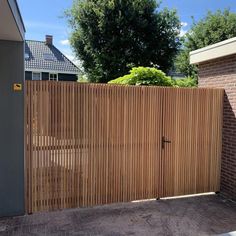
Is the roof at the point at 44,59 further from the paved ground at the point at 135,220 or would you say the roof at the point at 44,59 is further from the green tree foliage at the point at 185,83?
the paved ground at the point at 135,220

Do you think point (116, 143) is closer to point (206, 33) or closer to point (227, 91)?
point (227, 91)

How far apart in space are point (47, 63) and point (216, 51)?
1782 cm

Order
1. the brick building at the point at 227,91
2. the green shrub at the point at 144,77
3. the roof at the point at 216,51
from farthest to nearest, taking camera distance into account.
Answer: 1. the green shrub at the point at 144,77
2. the brick building at the point at 227,91
3. the roof at the point at 216,51

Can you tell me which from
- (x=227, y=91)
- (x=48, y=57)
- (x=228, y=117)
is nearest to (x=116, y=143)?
(x=228, y=117)

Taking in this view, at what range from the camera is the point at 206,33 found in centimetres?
A: 1641

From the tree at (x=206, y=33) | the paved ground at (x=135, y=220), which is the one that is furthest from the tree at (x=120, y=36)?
the paved ground at (x=135, y=220)

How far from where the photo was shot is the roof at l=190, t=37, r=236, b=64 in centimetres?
468

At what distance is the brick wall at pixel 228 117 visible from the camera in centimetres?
492

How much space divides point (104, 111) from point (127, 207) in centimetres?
154

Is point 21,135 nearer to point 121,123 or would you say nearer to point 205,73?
point 121,123

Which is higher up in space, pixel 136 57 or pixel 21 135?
pixel 136 57

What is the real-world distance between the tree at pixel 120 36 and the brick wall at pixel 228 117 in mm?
9555

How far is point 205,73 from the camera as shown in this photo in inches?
221

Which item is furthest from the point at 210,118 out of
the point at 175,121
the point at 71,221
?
the point at 71,221
